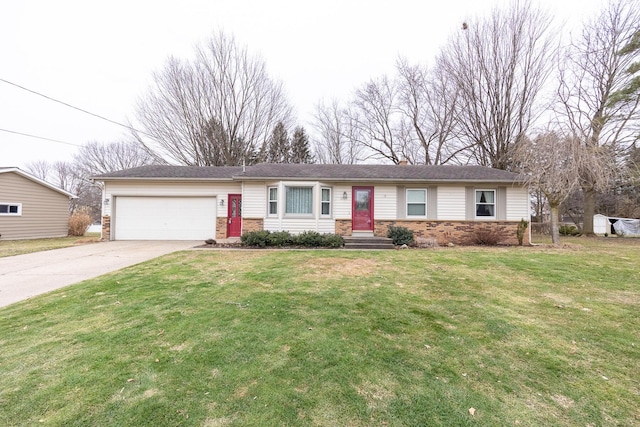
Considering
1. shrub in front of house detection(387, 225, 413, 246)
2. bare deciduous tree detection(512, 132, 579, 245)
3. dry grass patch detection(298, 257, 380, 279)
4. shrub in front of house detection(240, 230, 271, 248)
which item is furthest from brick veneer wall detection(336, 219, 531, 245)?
dry grass patch detection(298, 257, 380, 279)

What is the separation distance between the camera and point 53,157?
34531 mm

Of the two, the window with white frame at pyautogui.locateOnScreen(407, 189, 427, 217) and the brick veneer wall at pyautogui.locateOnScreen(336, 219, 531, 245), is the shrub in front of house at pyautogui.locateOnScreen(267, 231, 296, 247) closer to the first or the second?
the brick veneer wall at pyautogui.locateOnScreen(336, 219, 531, 245)

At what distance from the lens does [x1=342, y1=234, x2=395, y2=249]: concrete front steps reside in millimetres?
9825

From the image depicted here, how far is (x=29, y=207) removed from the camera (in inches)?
547

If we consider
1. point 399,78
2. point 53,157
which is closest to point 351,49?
point 399,78

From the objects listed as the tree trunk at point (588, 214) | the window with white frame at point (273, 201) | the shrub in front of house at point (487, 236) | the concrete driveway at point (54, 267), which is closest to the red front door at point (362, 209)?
the window with white frame at point (273, 201)

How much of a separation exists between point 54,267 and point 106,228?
Result: 637 cm

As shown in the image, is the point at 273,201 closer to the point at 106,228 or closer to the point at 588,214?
the point at 106,228

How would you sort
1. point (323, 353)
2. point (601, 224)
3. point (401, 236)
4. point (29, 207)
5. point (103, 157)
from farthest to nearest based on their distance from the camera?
1. point (103, 157)
2. point (601, 224)
3. point (29, 207)
4. point (401, 236)
5. point (323, 353)

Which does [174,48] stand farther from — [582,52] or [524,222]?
[582,52]

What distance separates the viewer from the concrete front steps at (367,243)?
982 centimetres

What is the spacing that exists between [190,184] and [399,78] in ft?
58.8

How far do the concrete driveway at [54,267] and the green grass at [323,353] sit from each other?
0.82 metres

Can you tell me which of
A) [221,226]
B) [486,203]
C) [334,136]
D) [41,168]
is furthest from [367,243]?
[41,168]
